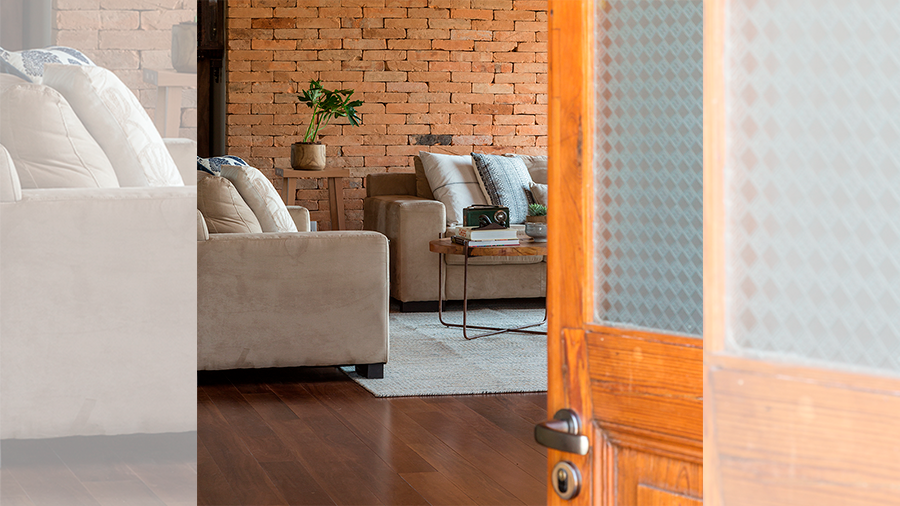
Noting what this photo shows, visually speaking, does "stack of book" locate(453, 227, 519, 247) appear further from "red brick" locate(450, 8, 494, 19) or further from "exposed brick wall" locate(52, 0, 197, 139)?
"exposed brick wall" locate(52, 0, 197, 139)

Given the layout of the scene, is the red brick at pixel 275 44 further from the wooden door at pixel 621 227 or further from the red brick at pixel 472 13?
the wooden door at pixel 621 227

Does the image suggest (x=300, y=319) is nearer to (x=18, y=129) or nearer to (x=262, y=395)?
(x=262, y=395)

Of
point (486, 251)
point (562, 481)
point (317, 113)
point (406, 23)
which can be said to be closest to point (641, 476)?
point (562, 481)

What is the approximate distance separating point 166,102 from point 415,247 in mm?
3712

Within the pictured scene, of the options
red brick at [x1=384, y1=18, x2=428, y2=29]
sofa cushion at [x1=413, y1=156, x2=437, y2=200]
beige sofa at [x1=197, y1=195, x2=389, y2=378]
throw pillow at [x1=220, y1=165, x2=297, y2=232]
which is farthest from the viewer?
red brick at [x1=384, y1=18, x2=428, y2=29]

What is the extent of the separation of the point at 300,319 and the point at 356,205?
3324 mm

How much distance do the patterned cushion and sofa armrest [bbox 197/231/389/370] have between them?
7.05 feet

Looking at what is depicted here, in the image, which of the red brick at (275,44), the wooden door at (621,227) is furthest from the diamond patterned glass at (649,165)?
the red brick at (275,44)

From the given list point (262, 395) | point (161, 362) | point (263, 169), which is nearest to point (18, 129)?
point (161, 362)

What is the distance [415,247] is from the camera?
5.06m

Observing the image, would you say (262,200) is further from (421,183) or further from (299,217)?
(421,183)

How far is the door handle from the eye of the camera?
930mm
